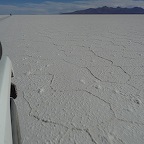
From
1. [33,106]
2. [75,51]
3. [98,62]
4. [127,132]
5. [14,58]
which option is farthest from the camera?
[75,51]

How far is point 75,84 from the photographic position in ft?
5.61

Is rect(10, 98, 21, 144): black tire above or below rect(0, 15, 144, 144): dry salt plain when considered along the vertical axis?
above

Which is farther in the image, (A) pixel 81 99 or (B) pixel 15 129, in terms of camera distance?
(A) pixel 81 99

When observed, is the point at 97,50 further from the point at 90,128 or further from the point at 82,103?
the point at 90,128

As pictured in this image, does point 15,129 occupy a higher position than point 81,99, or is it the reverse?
point 15,129

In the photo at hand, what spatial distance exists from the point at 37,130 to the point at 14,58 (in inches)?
65.9

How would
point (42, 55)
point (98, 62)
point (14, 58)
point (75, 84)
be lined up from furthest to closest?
point (42, 55), point (14, 58), point (98, 62), point (75, 84)

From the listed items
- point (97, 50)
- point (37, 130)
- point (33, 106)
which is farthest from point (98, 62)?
point (37, 130)

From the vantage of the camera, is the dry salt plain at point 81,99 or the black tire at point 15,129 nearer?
the black tire at point 15,129

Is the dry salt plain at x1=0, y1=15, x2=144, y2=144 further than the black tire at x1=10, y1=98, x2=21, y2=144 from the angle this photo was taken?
Yes

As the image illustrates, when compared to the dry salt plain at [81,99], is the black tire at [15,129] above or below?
above

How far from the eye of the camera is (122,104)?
135 centimetres

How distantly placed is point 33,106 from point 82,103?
0.35 m

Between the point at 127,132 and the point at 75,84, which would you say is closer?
the point at 127,132
